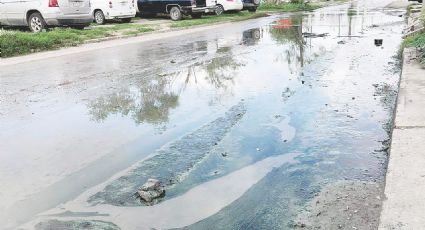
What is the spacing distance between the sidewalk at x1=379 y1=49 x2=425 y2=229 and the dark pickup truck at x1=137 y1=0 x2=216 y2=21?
18911mm

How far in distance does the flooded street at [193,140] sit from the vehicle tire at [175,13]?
14188 mm

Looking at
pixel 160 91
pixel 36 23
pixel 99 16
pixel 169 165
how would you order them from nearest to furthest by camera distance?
pixel 169 165, pixel 160 91, pixel 36 23, pixel 99 16

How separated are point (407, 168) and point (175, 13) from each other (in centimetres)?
2150

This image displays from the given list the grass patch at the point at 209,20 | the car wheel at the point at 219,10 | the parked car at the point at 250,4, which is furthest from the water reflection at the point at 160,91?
the parked car at the point at 250,4

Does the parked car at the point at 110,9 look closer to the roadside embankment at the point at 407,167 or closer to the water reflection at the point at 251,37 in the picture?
the water reflection at the point at 251,37

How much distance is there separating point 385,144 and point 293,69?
4631 millimetres

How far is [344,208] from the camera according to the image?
378cm

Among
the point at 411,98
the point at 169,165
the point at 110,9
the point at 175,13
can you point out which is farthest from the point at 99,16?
the point at 169,165

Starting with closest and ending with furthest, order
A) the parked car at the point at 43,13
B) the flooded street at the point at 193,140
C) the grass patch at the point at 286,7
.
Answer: the flooded street at the point at 193,140, the parked car at the point at 43,13, the grass patch at the point at 286,7

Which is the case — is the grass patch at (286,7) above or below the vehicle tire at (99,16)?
below

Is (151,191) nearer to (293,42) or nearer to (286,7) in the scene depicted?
(293,42)

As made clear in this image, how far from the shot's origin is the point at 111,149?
17.5ft

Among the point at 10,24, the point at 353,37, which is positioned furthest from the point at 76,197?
the point at 10,24

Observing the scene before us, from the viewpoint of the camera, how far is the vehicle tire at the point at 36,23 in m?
16.6
